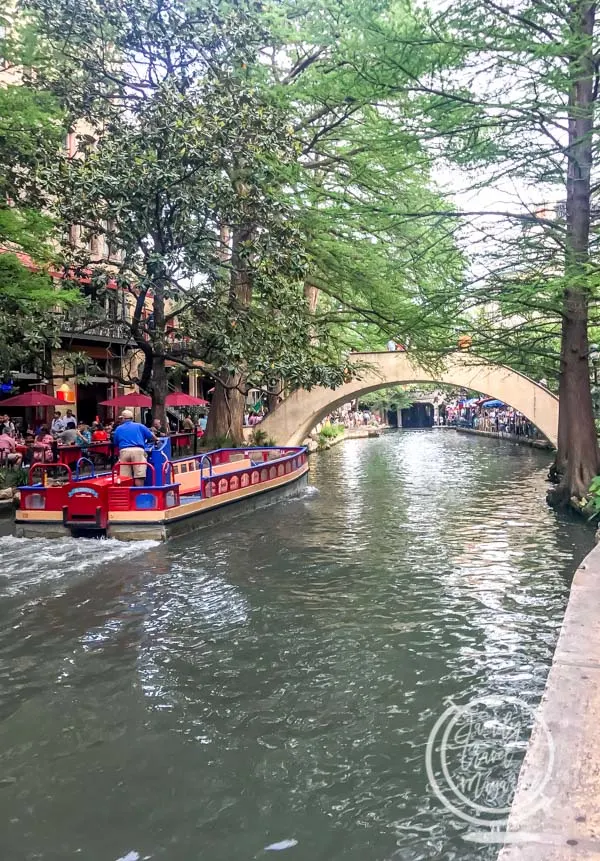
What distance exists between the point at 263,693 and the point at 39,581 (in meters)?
4.50

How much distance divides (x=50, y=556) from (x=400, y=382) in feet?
64.0

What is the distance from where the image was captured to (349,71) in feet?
42.6

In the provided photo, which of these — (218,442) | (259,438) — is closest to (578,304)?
(218,442)

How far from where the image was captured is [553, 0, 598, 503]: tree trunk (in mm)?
11039

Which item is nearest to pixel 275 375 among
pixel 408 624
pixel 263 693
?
pixel 408 624

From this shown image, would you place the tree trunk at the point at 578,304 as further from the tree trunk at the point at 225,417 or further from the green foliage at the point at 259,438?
the green foliage at the point at 259,438

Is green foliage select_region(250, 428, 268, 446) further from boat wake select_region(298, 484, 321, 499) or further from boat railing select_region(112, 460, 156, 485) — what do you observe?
boat railing select_region(112, 460, 156, 485)

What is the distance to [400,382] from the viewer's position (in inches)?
1097

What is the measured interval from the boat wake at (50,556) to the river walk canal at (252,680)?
2.0 inches

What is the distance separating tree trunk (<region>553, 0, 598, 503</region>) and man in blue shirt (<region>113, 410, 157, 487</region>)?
7264 mm

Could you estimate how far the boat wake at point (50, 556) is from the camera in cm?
912

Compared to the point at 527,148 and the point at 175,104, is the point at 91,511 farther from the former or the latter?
the point at 527,148

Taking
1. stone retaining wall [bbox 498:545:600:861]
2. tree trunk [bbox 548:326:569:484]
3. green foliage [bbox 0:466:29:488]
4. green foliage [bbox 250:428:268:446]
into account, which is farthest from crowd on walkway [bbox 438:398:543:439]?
stone retaining wall [bbox 498:545:600:861]

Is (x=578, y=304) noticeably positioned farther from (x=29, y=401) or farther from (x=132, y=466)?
(x=29, y=401)
